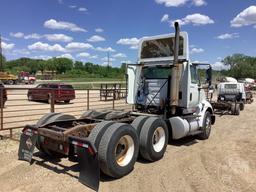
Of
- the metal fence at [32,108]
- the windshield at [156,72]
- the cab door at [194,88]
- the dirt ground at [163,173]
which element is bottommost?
the dirt ground at [163,173]

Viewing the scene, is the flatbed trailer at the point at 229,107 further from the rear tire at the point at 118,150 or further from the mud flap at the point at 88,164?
the mud flap at the point at 88,164

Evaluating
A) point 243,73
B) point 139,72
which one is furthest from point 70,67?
point 139,72

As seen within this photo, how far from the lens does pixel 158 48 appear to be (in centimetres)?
875

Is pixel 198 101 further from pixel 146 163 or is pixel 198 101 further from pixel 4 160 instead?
pixel 4 160

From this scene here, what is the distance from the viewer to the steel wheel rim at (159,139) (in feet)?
22.0

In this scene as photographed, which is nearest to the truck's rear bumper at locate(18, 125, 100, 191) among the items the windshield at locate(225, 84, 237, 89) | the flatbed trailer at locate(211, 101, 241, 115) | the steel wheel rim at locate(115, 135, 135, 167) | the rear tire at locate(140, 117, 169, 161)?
the steel wheel rim at locate(115, 135, 135, 167)

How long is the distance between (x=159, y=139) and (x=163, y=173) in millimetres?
1290

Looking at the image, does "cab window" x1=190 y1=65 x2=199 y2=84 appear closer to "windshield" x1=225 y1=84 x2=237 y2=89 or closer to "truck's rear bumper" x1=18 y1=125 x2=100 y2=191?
"truck's rear bumper" x1=18 y1=125 x2=100 y2=191

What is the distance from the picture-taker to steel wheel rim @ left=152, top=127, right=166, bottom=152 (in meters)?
6.72

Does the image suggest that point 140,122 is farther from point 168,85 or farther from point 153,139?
point 168,85

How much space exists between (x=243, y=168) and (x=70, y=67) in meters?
142

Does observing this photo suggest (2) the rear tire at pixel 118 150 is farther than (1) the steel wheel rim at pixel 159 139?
No

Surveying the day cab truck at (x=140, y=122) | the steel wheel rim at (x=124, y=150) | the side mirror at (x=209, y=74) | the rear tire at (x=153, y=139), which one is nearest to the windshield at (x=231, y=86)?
the day cab truck at (x=140, y=122)

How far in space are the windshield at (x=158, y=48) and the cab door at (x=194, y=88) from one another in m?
0.80
